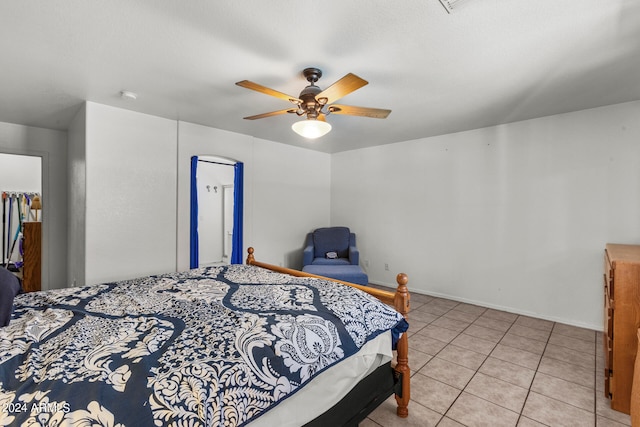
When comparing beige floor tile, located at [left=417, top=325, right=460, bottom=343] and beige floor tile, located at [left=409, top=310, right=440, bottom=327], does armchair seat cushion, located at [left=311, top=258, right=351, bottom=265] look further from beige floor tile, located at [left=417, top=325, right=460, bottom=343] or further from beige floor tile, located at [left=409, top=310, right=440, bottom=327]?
beige floor tile, located at [left=417, top=325, right=460, bottom=343]

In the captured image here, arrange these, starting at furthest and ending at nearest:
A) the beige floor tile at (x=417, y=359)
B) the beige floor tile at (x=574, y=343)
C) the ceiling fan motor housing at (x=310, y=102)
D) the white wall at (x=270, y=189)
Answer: the white wall at (x=270, y=189) → the beige floor tile at (x=574, y=343) → the beige floor tile at (x=417, y=359) → the ceiling fan motor housing at (x=310, y=102)

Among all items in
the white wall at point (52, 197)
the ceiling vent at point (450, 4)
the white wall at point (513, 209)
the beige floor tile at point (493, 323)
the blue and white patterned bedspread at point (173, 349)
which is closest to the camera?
the blue and white patterned bedspread at point (173, 349)

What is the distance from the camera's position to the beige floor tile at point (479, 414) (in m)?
1.81

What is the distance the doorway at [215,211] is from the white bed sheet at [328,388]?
2784mm

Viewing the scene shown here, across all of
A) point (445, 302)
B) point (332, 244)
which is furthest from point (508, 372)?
point (332, 244)

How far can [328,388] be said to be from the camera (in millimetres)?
1365

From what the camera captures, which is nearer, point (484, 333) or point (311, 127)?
point (311, 127)

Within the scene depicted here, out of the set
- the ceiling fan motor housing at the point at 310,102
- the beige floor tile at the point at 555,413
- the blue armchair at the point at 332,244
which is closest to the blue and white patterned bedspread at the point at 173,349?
the beige floor tile at the point at 555,413

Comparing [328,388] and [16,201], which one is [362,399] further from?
[16,201]

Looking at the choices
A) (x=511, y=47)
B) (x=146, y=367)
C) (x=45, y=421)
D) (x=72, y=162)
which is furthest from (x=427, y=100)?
(x=72, y=162)

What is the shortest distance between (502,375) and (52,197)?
5412 millimetres

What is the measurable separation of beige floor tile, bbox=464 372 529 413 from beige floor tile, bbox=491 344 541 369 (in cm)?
40

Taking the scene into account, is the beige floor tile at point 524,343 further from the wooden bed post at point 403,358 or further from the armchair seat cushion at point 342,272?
the armchair seat cushion at point 342,272

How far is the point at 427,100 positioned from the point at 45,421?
3254 mm
